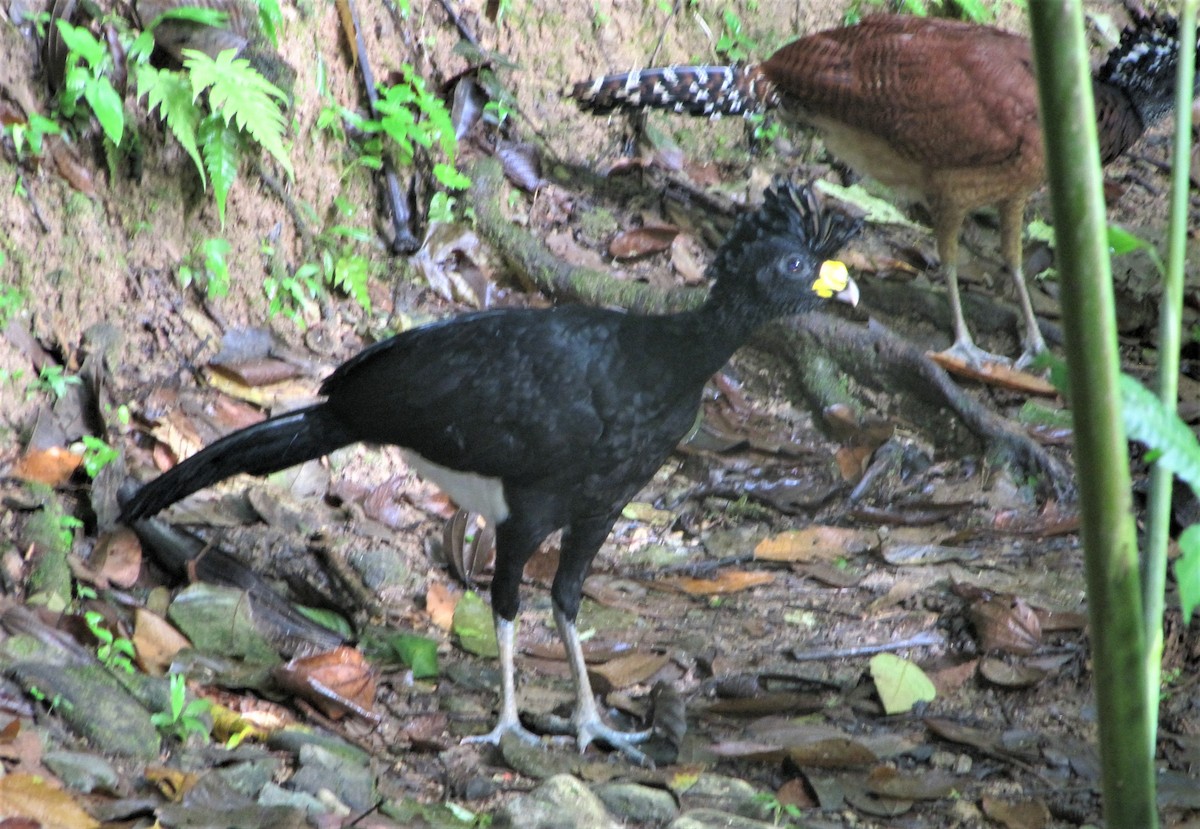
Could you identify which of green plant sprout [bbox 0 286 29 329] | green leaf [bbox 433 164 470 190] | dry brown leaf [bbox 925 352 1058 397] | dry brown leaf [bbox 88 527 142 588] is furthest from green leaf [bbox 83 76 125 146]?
dry brown leaf [bbox 925 352 1058 397]

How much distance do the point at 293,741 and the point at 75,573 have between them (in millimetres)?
976

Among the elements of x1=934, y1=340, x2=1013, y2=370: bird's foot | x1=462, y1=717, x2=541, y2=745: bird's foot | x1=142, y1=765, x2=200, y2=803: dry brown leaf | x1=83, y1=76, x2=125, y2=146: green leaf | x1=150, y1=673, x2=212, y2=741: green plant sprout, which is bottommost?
x1=462, y1=717, x2=541, y2=745: bird's foot

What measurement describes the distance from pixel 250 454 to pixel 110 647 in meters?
0.74

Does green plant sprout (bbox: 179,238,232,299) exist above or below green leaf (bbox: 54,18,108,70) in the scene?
below

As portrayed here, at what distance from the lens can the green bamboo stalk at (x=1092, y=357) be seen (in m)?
1.25

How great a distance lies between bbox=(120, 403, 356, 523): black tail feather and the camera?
3707 mm

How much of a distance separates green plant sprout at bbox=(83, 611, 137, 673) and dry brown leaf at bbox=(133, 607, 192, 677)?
0.04m

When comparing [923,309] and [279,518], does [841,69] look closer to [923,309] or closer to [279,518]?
[923,309]

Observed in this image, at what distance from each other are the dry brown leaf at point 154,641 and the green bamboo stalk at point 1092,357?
2633 mm

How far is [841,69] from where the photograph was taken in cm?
606

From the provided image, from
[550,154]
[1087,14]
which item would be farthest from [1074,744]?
[1087,14]

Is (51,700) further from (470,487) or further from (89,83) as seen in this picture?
(89,83)

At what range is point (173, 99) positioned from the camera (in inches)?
170

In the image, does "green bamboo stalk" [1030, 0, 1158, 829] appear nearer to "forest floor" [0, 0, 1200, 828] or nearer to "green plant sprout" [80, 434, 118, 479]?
"forest floor" [0, 0, 1200, 828]
